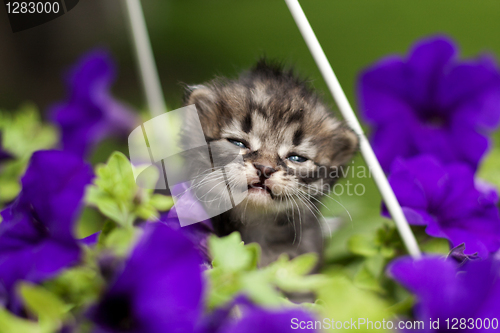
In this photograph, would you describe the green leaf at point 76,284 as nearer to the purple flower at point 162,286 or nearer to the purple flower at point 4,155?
the purple flower at point 162,286

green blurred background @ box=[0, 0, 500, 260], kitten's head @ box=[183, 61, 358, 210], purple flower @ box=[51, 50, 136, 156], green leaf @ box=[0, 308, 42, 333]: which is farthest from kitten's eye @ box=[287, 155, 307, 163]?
green blurred background @ box=[0, 0, 500, 260]

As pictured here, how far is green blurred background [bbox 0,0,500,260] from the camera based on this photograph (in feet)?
3.74

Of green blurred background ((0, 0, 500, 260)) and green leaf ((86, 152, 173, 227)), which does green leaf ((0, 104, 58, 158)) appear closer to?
green leaf ((86, 152, 173, 227))

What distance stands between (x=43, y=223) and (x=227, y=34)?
3.94 feet

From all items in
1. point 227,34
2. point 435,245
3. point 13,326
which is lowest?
point 435,245

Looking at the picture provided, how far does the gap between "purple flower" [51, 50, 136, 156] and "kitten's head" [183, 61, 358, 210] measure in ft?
0.44

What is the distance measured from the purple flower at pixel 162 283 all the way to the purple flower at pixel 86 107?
0.28 m

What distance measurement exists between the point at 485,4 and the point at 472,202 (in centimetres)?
125

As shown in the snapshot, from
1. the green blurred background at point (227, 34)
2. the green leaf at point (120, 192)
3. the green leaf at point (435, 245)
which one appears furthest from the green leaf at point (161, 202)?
the green blurred background at point (227, 34)

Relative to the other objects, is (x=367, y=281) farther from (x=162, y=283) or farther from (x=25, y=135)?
(x=25, y=135)

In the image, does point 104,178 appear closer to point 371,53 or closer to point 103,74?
point 103,74

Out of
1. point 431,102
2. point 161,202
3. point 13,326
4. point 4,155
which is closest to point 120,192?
point 161,202

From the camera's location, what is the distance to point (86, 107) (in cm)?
54

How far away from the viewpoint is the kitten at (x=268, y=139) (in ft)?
1.48
